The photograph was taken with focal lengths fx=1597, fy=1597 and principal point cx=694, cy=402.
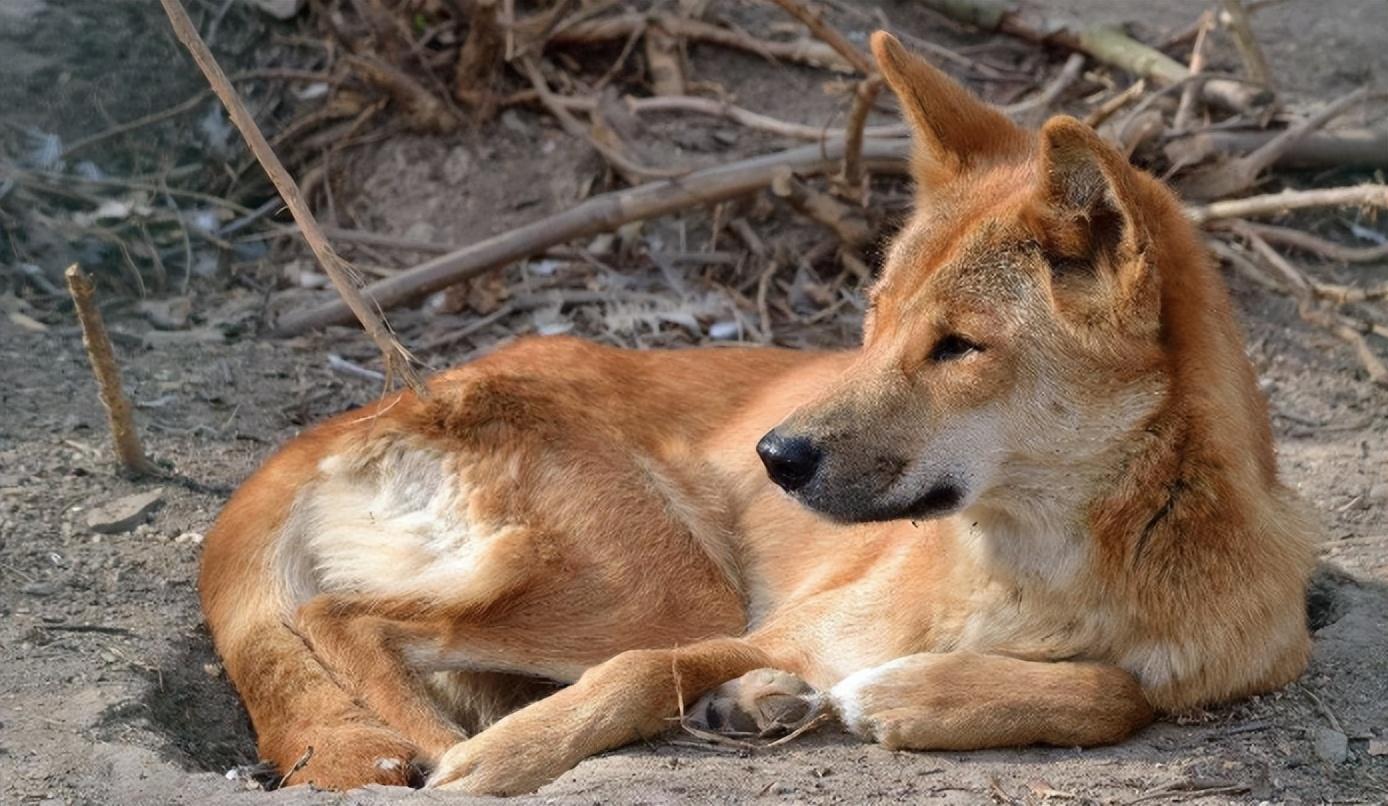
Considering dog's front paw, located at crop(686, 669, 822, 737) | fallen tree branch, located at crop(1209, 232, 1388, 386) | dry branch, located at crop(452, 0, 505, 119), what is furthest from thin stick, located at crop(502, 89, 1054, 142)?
dog's front paw, located at crop(686, 669, 822, 737)

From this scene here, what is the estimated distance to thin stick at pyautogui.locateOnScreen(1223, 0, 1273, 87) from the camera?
783 cm

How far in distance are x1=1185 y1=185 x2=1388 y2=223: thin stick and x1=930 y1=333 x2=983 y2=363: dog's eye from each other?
10.2ft

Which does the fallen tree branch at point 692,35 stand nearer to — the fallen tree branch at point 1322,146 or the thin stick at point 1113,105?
the thin stick at point 1113,105

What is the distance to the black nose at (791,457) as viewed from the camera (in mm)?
4004

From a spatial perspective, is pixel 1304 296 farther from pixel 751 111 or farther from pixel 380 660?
pixel 380 660

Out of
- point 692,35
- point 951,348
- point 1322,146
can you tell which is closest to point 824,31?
point 692,35

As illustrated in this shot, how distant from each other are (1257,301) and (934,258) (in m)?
4.11

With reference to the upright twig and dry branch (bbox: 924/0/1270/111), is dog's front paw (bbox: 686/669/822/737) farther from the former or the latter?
dry branch (bbox: 924/0/1270/111)

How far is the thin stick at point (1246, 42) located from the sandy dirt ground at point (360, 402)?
0.89 m

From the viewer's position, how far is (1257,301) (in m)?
7.77

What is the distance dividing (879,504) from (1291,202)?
4.00 meters

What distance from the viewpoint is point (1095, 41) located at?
884cm

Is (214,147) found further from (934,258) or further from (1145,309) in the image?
(1145,309)

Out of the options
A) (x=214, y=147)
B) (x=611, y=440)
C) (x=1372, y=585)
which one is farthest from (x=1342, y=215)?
(x=214, y=147)
